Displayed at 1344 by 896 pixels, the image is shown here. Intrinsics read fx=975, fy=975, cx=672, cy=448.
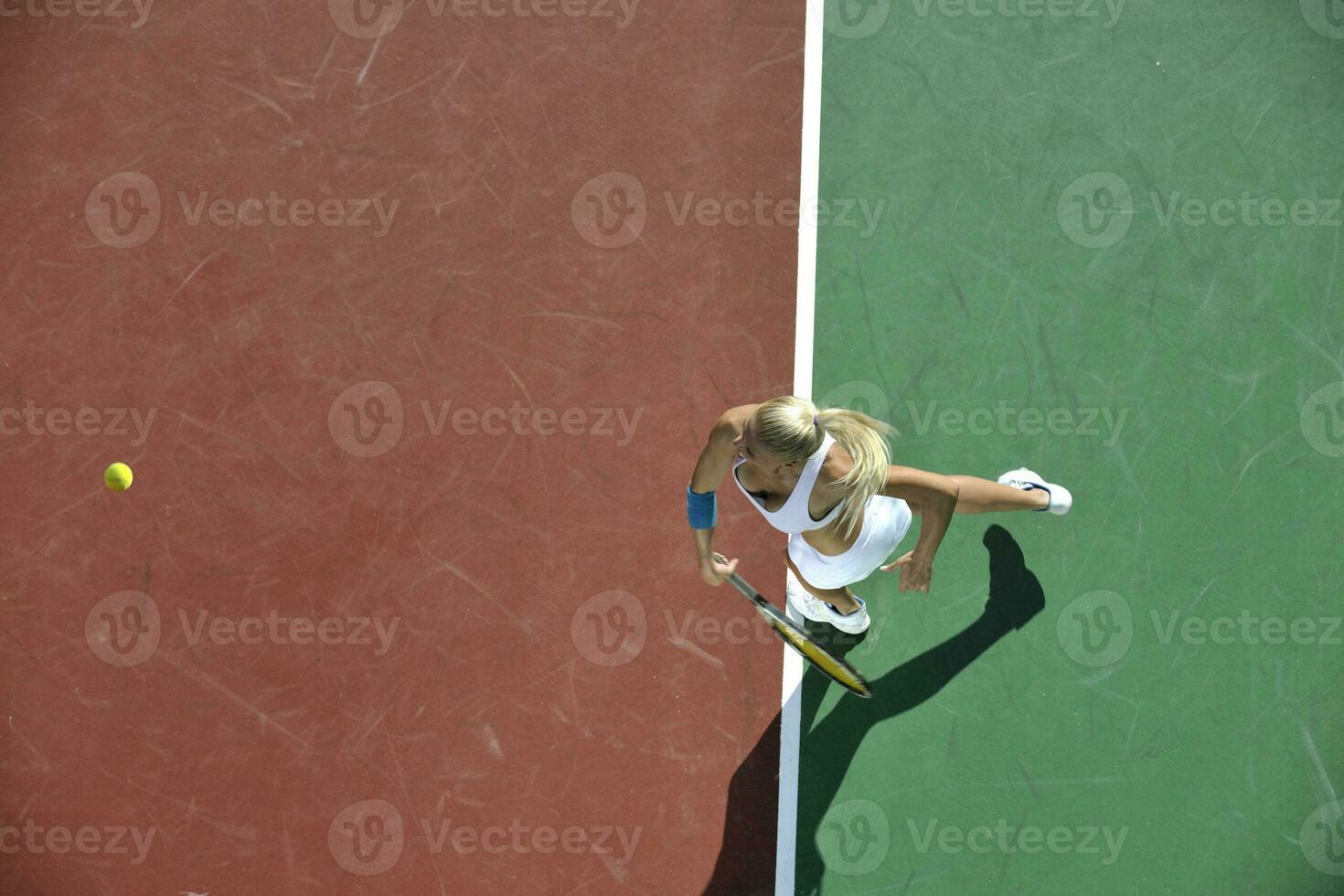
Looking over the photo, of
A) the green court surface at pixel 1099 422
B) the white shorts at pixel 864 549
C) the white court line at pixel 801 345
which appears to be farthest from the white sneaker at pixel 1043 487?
the white court line at pixel 801 345

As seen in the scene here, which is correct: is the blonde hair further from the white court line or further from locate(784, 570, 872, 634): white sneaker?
the white court line

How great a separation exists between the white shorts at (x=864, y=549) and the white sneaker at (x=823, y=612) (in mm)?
306

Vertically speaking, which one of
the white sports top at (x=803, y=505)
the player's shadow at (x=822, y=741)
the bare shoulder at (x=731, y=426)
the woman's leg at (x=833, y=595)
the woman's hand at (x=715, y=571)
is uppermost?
the bare shoulder at (x=731, y=426)

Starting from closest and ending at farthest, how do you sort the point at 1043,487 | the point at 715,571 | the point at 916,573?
1. the point at 916,573
2. the point at 715,571
3. the point at 1043,487

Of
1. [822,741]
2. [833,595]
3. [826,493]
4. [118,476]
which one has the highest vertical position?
[826,493]

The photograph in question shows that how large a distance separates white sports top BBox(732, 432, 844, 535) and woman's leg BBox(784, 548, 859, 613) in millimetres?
480

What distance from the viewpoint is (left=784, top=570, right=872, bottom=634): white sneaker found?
5188mm

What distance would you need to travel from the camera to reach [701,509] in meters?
4.62

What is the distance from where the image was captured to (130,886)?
5.54 meters

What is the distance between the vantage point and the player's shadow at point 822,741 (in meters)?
5.54

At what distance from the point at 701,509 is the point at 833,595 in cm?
95

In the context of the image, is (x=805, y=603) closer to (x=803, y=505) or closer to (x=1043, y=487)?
(x=803, y=505)

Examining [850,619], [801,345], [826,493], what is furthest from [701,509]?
[801,345]

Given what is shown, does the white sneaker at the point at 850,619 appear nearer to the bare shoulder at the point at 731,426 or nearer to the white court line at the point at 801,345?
the white court line at the point at 801,345
